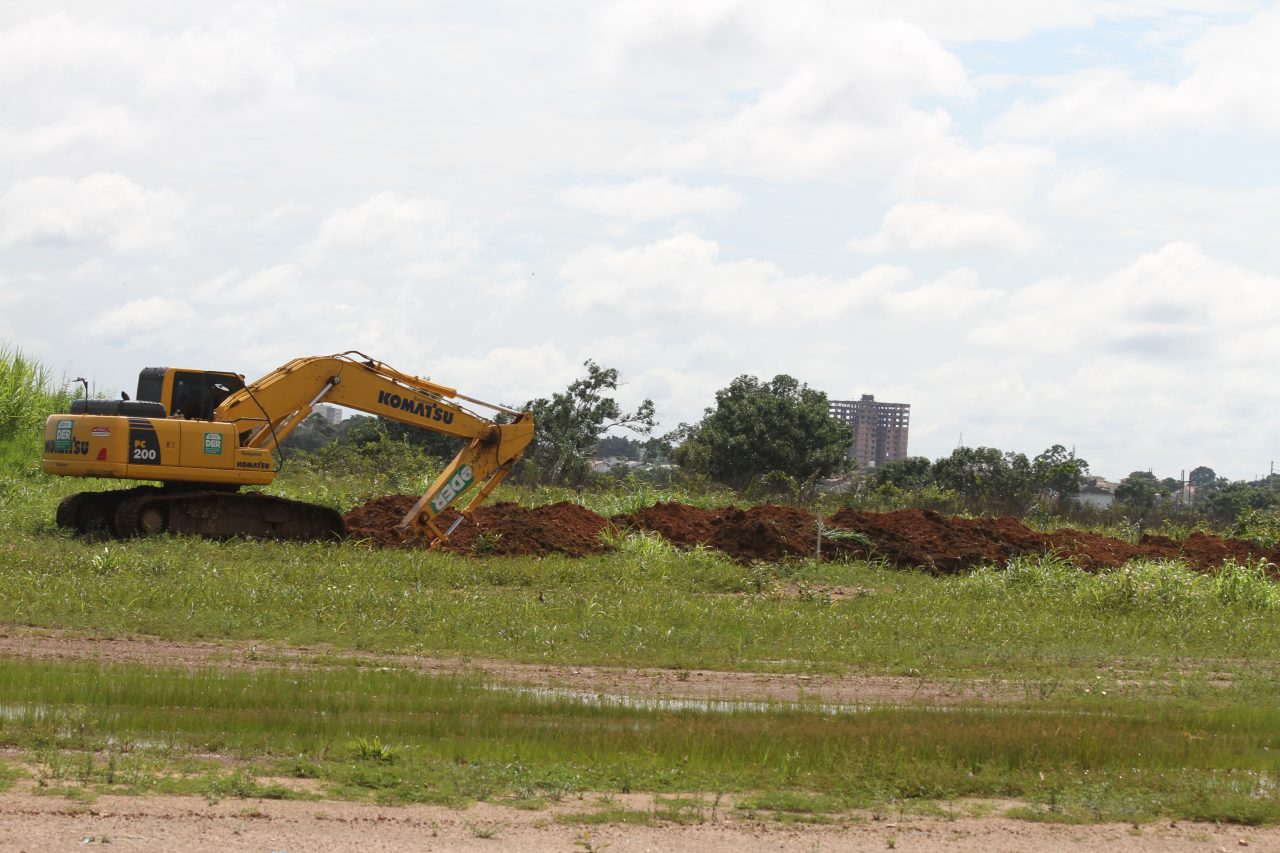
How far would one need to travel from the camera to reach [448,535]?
23.0 m

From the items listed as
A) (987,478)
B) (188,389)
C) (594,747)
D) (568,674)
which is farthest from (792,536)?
(987,478)

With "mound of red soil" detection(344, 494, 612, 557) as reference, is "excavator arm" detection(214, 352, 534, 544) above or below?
above

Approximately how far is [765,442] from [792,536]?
94.8ft

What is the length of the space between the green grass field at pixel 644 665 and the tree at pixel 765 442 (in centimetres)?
2963

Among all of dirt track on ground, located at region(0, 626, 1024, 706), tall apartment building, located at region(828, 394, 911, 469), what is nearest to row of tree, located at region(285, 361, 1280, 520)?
dirt track on ground, located at region(0, 626, 1024, 706)

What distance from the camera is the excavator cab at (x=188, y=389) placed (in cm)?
2250

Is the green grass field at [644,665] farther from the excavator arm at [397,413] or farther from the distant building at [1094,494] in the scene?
the distant building at [1094,494]

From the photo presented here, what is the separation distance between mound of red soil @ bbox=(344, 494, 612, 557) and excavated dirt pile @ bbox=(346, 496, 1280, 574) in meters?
0.02

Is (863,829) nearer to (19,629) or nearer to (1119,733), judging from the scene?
(1119,733)

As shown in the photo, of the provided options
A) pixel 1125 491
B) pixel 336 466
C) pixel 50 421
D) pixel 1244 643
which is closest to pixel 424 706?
pixel 1244 643

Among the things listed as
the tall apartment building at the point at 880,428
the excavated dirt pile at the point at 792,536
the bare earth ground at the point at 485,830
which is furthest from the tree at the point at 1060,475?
the tall apartment building at the point at 880,428

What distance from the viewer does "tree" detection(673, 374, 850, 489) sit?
53250 millimetres

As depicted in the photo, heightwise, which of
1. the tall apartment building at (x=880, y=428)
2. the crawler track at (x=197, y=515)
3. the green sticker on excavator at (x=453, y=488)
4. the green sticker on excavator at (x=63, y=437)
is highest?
the tall apartment building at (x=880, y=428)

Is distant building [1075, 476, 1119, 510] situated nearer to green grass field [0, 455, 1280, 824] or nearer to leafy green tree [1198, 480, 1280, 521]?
leafy green tree [1198, 480, 1280, 521]
